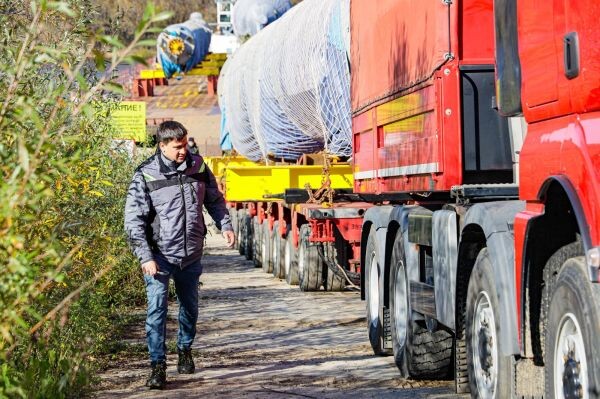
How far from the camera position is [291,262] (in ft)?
61.5

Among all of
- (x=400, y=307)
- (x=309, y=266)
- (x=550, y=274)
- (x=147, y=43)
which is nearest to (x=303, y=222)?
(x=309, y=266)

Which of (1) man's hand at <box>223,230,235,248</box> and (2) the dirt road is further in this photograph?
(1) man's hand at <box>223,230,235,248</box>

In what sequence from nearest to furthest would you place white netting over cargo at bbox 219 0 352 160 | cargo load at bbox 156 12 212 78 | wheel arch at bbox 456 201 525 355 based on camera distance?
wheel arch at bbox 456 201 525 355 < white netting over cargo at bbox 219 0 352 160 < cargo load at bbox 156 12 212 78

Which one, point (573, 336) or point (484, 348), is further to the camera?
point (484, 348)

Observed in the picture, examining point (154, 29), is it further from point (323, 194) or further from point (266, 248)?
point (266, 248)

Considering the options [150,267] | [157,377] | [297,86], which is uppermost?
[297,86]

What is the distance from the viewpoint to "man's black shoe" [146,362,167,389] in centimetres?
934

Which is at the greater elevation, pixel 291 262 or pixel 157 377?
pixel 291 262

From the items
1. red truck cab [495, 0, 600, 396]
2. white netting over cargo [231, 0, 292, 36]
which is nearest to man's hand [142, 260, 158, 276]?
red truck cab [495, 0, 600, 396]

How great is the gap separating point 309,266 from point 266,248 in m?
4.39

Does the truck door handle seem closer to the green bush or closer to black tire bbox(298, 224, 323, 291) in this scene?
the green bush

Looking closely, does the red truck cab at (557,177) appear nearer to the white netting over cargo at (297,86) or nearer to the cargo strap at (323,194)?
the cargo strap at (323,194)

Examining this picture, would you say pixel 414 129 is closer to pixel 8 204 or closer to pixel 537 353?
pixel 537 353

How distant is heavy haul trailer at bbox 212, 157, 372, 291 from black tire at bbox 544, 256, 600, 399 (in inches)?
375
